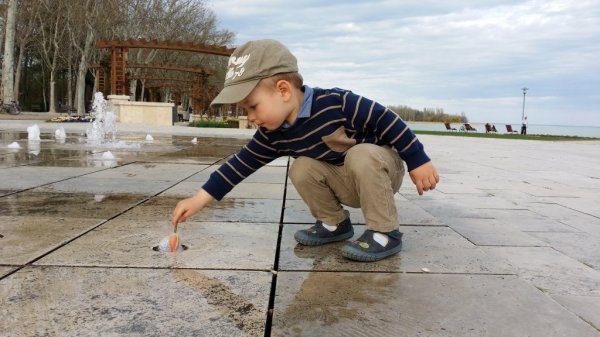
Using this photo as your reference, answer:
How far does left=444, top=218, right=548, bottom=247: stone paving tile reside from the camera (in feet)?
10.1

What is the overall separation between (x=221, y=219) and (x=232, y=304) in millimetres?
1566

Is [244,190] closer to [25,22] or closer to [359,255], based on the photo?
[359,255]

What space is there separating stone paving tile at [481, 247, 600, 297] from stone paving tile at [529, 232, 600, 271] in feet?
0.27

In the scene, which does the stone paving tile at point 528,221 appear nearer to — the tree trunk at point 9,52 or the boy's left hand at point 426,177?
the boy's left hand at point 426,177

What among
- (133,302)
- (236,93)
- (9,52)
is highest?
(9,52)

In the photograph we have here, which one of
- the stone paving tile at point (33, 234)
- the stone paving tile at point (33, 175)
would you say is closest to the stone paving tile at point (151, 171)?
the stone paving tile at point (33, 175)

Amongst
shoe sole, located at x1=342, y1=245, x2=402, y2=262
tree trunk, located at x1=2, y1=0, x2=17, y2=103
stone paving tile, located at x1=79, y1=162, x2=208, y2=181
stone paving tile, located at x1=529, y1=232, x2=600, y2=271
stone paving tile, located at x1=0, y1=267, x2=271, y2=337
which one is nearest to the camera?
stone paving tile, located at x1=0, y1=267, x2=271, y2=337

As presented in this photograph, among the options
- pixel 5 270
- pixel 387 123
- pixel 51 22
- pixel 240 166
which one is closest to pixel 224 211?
pixel 240 166

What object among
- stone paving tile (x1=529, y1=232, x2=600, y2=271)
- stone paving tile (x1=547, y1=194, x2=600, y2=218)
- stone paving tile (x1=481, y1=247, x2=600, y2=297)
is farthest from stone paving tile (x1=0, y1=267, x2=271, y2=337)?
stone paving tile (x1=547, y1=194, x2=600, y2=218)

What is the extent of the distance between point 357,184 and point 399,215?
1.24 metres

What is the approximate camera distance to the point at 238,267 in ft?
7.77

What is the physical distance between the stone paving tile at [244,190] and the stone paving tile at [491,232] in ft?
5.35

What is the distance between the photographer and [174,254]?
2.55m

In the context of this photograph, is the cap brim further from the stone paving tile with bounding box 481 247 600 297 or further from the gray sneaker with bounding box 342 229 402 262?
the stone paving tile with bounding box 481 247 600 297
